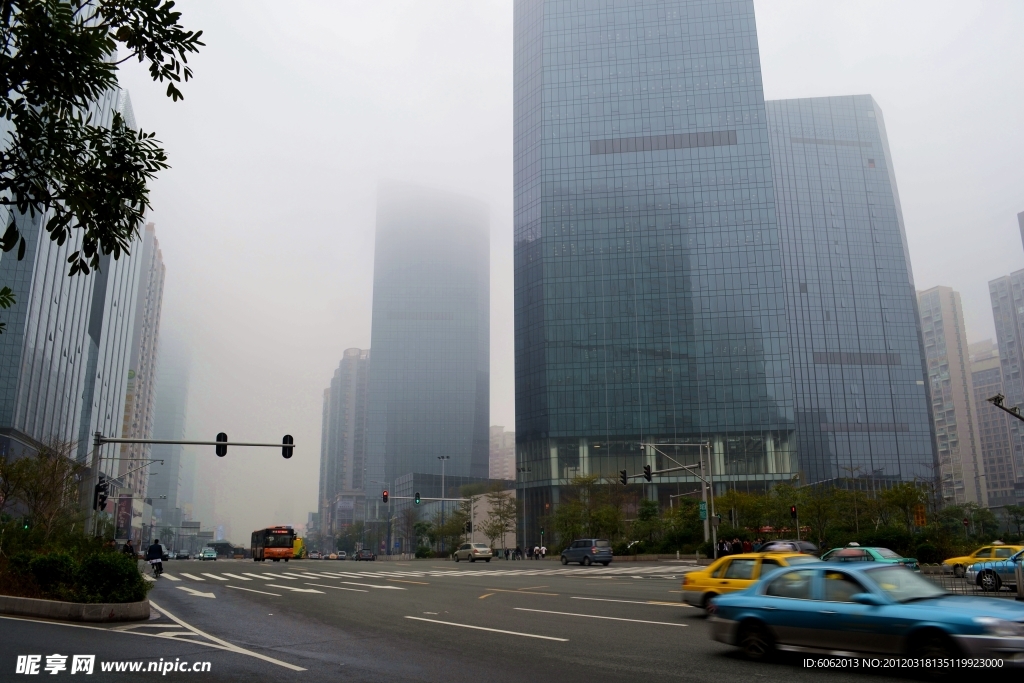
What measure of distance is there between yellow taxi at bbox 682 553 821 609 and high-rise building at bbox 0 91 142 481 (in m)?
48.4

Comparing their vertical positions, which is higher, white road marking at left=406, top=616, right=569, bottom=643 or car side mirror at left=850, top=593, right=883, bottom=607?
car side mirror at left=850, top=593, right=883, bottom=607

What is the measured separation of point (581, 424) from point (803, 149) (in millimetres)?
85682

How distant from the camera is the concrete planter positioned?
49.8 feet

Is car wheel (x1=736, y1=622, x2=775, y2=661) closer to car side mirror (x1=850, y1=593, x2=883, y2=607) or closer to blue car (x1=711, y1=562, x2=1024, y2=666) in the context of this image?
blue car (x1=711, y1=562, x2=1024, y2=666)

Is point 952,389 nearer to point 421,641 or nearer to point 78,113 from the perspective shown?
point 421,641

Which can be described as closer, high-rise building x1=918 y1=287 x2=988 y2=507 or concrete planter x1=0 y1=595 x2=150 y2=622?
concrete planter x1=0 y1=595 x2=150 y2=622

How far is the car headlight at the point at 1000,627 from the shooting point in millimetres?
8078

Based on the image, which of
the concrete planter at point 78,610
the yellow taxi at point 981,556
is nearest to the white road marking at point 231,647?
the concrete planter at point 78,610

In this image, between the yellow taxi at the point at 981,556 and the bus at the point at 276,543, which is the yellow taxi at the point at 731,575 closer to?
→ the yellow taxi at the point at 981,556

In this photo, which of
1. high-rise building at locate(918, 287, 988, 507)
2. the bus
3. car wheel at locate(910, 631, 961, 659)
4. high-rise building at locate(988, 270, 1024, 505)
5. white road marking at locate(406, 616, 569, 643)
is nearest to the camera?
car wheel at locate(910, 631, 961, 659)

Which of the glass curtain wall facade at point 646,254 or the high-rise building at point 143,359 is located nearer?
the glass curtain wall facade at point 646,254

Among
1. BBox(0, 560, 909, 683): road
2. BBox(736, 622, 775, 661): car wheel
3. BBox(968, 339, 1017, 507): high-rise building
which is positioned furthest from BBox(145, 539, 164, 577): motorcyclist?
BBox(968, 339, 1017, 507): high-rise building

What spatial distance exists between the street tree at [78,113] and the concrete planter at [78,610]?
959 cm

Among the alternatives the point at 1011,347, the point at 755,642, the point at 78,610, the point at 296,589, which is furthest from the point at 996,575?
the point at 1011,347
